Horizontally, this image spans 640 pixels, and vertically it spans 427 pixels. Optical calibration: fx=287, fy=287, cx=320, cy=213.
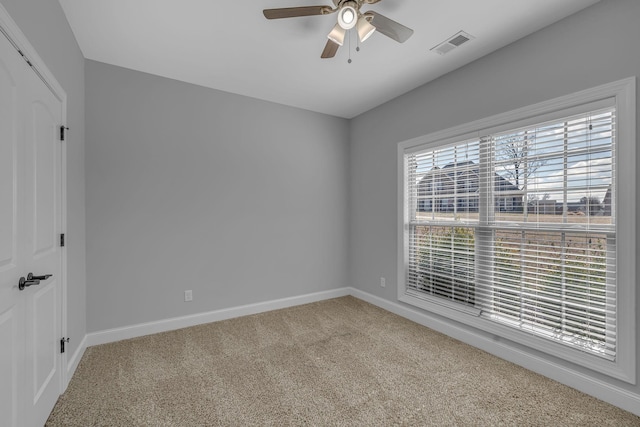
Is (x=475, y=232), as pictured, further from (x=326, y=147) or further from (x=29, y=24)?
(x=29, y=24)

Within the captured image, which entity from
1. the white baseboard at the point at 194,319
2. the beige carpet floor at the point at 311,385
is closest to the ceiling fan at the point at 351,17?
the beige carpet floor at the point at 311,385

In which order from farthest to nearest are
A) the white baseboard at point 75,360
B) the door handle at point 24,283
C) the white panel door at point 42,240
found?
the white baseboard at point 75,360 → the white panel door at point 42,240 → the door handle at point 24,283

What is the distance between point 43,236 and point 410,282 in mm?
3407

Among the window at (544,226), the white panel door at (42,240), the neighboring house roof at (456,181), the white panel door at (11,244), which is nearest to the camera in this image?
the white panel door at (11,244)

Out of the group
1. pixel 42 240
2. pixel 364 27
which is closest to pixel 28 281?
pixel 42 240

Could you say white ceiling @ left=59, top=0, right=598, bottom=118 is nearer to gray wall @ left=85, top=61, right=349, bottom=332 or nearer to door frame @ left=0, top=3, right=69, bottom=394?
gray wall @ left=85, top=61, right=349, bottom=332

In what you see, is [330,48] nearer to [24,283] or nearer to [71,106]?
[71,106]

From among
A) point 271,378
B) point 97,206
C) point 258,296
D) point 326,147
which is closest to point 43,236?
point 97,206

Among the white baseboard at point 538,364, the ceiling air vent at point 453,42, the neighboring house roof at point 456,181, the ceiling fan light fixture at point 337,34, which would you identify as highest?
the ceiling air vent at point 453,42

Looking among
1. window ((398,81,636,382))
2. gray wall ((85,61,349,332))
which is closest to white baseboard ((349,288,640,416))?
window ((398,81,636,382))

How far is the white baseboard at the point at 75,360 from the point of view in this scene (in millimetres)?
2153

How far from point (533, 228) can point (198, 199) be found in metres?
3.30

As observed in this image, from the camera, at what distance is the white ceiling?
2.06 meters

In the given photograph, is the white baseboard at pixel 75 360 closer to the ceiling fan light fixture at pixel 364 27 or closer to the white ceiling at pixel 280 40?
the white ceiling at pixel 280 40
